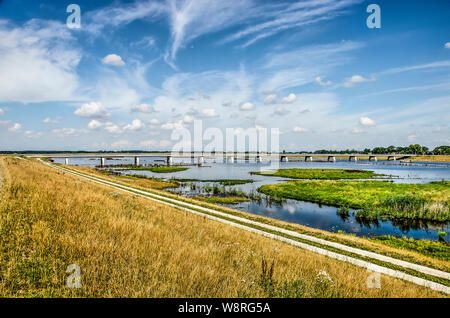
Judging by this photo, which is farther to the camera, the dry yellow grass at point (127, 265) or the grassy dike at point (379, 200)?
the grassy dike at point (379, 200)

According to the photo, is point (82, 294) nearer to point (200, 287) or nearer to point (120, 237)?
point (200, 287)

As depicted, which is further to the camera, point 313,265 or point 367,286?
point 313,265

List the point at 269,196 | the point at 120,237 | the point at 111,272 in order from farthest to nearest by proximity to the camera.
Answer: the point at 269,196, the point at 120,237, the point at 111,272

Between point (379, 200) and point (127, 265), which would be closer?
point (127, 265)

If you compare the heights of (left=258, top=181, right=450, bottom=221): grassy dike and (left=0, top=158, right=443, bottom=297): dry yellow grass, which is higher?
(left=0, top=158, right=443, bottom=297): dry yellow grass

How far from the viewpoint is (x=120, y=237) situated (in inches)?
260

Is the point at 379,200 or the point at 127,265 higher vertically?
the point at 127,265

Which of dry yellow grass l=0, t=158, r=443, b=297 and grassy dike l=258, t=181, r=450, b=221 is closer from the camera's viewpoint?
dry yellow grass l=0, t=158, r=443, b=297

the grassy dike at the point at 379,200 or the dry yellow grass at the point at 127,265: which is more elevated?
the dry yellow grass at the point at 127,265

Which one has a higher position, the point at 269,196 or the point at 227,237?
the point at 227,237
